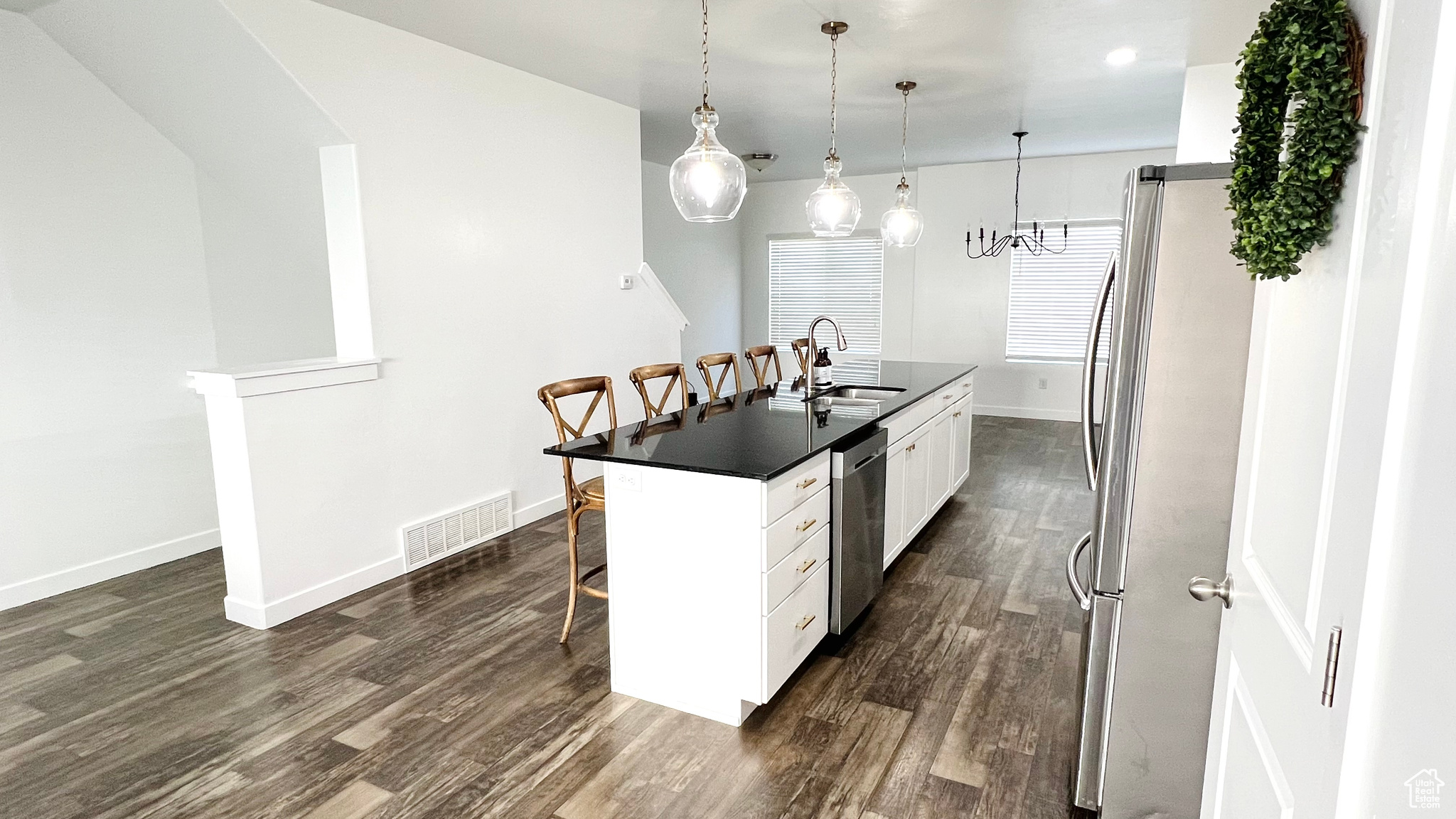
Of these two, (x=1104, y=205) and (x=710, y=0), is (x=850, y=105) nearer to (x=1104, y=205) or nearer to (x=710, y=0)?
(x=710, y=0)

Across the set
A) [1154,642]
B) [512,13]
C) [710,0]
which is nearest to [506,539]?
[512,13]

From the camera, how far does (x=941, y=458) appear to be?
14.9 feet

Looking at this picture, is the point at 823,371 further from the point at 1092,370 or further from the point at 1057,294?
the point at 1057,294

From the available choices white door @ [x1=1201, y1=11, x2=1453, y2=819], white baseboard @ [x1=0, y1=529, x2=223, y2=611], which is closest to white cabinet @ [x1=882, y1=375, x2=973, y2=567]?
white door @ [x1=1201, y1=11, x2=1453, y2=819]

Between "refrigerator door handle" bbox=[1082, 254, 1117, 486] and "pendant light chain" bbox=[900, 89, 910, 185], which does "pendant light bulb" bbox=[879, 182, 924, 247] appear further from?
"refrigerator door handle" bbox=[1082, 254, 1117, 486]

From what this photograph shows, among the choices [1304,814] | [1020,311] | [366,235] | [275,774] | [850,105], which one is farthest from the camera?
[1020,311]

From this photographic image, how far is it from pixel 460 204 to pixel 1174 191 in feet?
11.2

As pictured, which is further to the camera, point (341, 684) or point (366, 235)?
point (366, 235)

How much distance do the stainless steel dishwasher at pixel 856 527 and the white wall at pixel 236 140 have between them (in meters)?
2.69

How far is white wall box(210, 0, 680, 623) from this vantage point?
3.37 metres

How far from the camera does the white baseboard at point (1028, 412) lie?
8055 millimetres

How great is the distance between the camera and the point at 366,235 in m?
3.62

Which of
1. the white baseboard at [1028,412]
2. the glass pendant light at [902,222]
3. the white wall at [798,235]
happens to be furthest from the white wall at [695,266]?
the glass pendant light at [902,222]

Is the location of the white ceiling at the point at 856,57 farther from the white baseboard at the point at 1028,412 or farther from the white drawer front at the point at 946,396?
the white baseboard at the point at 1028,412
